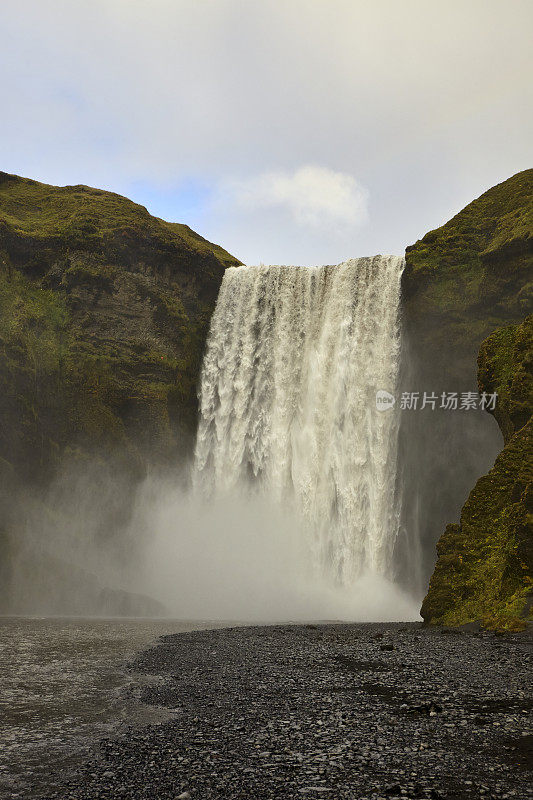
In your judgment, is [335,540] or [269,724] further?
[335,540]

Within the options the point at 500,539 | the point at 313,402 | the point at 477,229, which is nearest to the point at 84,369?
the point at 313,402

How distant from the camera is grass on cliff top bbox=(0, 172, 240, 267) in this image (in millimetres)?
50031

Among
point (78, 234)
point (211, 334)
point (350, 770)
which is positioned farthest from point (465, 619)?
point (78, 234)

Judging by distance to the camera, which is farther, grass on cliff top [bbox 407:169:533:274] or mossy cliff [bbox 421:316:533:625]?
grass on cliff top [bbox 407:169:533:274]

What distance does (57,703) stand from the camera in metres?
11.2

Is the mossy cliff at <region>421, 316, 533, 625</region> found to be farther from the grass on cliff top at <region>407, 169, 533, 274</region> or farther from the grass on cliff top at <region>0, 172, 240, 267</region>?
the grass on cliff top at <region>0, 172, 240, 267</region>

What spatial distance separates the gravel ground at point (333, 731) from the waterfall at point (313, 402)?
24.6 m

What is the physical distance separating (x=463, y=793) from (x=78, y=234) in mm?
49756

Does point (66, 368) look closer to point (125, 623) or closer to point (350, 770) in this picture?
point (125, 623)

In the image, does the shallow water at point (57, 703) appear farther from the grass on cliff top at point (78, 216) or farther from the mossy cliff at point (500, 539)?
the grass on cliff top at point (78, 216)

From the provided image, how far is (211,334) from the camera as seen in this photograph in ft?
169

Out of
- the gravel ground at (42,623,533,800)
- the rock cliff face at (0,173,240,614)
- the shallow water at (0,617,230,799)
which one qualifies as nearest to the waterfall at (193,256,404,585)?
the rock cliff face at (0,173,240,614)

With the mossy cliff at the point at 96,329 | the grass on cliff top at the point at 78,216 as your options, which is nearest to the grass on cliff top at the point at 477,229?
the mossy cliff at the point at 96,329

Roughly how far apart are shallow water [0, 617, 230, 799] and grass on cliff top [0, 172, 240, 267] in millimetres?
35716
